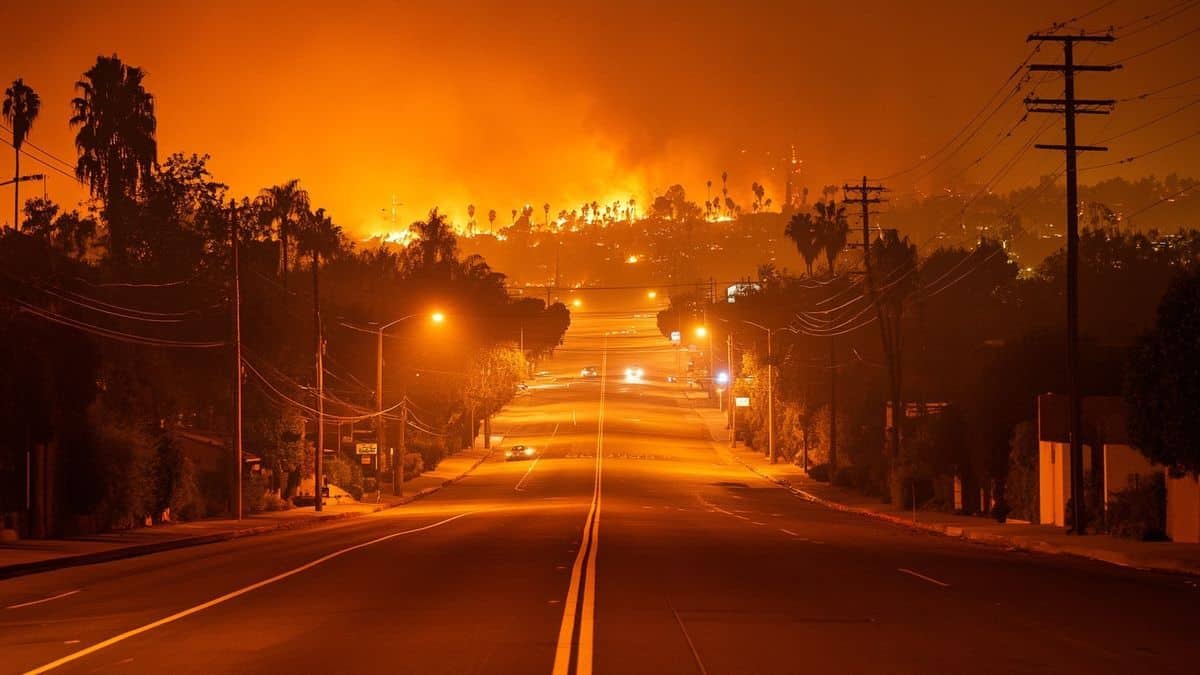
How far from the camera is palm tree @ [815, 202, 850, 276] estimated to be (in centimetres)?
11644

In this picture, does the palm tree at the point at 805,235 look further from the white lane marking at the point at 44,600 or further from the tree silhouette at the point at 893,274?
the white lane marking at the point at 44,600

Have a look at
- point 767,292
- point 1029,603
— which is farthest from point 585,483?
point 767,292

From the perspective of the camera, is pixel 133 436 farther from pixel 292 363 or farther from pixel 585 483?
pixel 585 483

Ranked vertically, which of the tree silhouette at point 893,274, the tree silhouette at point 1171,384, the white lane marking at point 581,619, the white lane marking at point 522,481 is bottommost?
the white lane marking at point 522,481

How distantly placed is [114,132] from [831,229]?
222ft

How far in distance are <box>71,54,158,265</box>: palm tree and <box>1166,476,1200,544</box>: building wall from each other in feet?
194

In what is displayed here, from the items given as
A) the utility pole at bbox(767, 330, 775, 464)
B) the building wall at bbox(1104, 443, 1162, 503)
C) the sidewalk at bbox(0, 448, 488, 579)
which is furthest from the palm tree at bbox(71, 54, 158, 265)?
the building wall at bbox(1104, 443, 1162, 503)

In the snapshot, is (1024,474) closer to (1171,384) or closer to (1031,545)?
(1031,545)

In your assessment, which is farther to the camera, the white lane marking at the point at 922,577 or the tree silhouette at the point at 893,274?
the tree silhouette at the point at 893,274

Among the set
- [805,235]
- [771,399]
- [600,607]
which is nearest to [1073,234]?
[600,607]

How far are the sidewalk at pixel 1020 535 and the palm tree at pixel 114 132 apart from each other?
40938 mm

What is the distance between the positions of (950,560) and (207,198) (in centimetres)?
5822

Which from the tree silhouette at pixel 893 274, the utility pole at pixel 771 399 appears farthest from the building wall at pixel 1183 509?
the utility pole at pixel 771 399

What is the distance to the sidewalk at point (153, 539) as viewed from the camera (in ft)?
96.1
